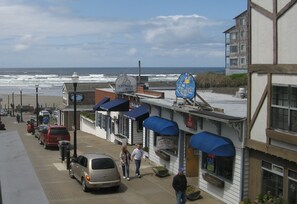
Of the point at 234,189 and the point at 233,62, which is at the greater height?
the point at 233,62

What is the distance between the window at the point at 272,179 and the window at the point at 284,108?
4.06ft

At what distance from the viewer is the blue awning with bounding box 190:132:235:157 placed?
559 inches

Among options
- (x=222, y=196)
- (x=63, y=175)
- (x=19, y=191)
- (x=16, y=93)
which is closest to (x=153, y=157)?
(x=63, y=175)

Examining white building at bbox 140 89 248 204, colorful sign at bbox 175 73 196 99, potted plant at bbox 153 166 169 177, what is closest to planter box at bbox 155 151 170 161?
white building at bbox 140 89 248 204

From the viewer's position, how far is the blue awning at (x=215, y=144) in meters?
14.2

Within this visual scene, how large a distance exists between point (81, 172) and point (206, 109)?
17.4ft

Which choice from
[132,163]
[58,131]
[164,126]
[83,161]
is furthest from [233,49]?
[83,161]

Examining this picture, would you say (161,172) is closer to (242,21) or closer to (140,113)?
(140,113)

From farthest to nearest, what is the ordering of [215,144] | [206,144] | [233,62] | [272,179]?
[233,62] → [206,144] → [215,144] → [272,179]

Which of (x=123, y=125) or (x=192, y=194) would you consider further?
(x=123, y=125)

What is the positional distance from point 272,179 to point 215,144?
2323mm

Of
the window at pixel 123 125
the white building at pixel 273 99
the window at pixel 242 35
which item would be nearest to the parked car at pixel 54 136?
the window at pixel 123 125

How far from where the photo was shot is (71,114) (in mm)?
45094

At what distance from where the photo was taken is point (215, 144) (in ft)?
47.4
